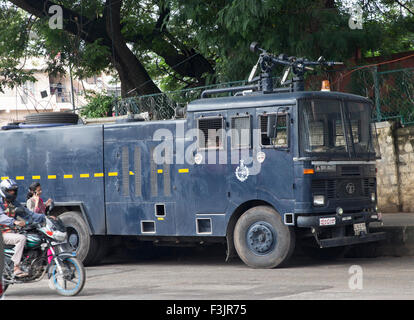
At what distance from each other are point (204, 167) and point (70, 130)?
3.19 metres

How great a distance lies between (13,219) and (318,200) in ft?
15.7

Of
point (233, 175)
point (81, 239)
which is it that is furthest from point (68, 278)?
point (81, 239)

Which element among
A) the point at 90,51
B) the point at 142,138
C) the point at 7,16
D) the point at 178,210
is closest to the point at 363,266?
the point at 178,210

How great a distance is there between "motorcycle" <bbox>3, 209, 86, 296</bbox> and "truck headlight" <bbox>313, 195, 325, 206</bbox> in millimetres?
4006

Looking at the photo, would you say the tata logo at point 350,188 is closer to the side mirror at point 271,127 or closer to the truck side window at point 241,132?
the side mirror at point 271,127

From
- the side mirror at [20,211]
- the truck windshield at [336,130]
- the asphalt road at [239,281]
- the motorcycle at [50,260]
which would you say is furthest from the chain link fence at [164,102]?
the motorcycle at [50,260]

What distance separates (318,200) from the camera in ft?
41.3

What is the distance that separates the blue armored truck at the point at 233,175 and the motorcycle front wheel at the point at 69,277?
3.47 metres

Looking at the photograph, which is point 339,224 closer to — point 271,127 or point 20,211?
point 271,127

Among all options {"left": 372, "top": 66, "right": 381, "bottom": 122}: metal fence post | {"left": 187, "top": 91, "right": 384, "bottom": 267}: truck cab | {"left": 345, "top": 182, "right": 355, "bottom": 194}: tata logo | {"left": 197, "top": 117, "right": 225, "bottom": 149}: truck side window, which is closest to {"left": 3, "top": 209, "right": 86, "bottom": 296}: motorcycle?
{"left": 187, "top": 91, "right": 384, "bottom": 267}: truck cab

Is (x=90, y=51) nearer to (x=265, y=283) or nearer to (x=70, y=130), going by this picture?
(x=70, y=130)

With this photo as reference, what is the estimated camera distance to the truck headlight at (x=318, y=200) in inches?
494

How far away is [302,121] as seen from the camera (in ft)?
41.2

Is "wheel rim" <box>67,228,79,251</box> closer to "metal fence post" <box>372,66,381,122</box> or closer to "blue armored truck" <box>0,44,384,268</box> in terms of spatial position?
"blue armored truck" <box>0,44,384,268</box>
